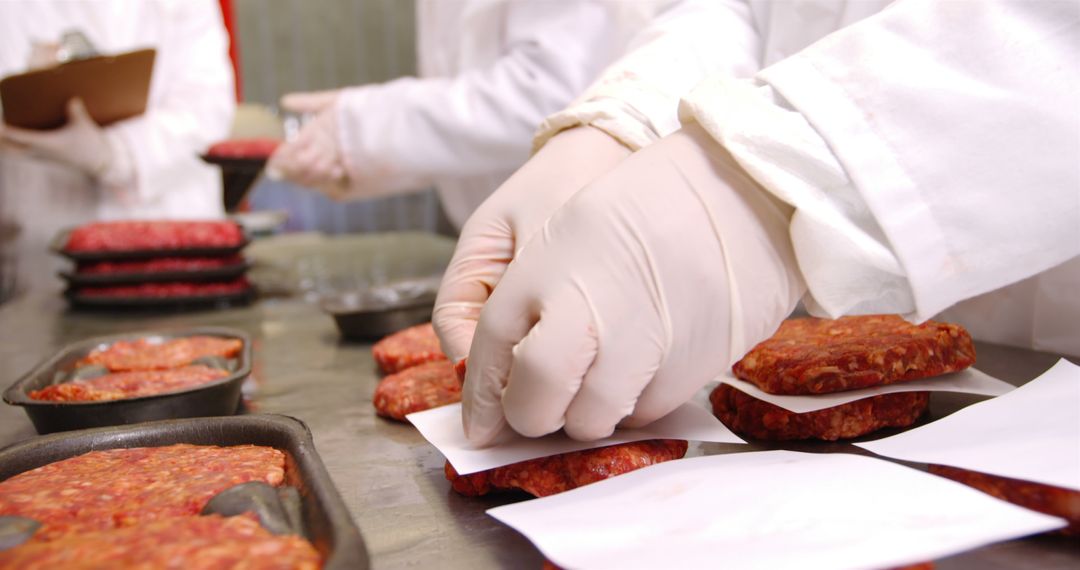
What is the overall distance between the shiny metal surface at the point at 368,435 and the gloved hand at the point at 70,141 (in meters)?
0.93

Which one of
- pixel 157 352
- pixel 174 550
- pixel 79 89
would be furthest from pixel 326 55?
pixel 174 550

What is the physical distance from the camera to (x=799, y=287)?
37.1 inches

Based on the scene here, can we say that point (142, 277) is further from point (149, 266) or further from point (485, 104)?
point (485, 104)

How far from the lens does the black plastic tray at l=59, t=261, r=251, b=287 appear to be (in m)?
2.40

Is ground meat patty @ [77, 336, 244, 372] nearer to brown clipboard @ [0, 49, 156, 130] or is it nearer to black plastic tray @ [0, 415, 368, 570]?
black plastic tray @ [0, 415, 368, 570]

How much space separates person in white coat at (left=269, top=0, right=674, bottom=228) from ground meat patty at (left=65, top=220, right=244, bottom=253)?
283mm

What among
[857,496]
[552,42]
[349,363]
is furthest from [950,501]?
[552,42]

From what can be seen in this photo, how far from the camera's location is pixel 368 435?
119 centimetres

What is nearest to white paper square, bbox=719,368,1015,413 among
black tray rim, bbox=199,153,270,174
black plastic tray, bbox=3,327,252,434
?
black plastic tray, bbox=3,327,252,434

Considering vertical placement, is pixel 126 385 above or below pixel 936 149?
below

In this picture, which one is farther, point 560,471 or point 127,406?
point 127,406

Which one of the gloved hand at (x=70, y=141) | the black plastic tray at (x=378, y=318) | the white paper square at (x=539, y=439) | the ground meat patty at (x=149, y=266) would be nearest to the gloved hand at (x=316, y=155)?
the ground meat patty at (x=149, y=266)

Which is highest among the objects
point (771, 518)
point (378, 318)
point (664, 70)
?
point (664, 70)

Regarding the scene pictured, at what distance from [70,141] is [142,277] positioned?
990 mm
